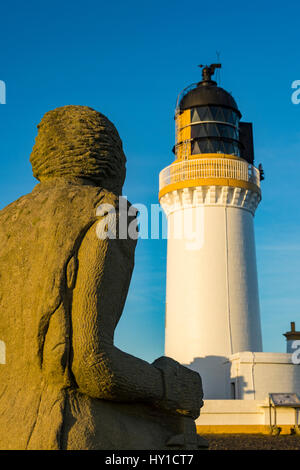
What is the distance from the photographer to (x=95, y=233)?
7.70ft

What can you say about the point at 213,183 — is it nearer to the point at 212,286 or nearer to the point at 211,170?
the point at 211,170

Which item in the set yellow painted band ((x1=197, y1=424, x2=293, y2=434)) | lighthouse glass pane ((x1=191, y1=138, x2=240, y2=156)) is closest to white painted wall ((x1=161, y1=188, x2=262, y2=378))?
lighthouse glass pane ((x1=191, y1=138, x2=240, y2=156))

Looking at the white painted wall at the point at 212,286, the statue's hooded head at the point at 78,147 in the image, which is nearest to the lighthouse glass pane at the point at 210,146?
the white painted wall at the point at 212,286

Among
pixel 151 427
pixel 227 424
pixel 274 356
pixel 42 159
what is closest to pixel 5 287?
pixel 42 159

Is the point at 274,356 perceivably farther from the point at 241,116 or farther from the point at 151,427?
the point at 151,427

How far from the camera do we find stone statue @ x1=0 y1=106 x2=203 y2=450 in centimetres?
221

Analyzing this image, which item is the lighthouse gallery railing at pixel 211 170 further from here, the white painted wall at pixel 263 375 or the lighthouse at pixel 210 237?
the white painted wall at pixel 263 375

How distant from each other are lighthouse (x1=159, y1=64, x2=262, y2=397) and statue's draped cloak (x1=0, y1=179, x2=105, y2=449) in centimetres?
1856

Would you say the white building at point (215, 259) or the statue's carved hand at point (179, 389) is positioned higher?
the white building at point (215, 259)

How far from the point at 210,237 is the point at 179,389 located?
19321mm

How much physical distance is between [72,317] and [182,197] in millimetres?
20543

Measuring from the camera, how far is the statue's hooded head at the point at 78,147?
104 inches

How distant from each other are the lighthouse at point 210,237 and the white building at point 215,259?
4 centimetres
